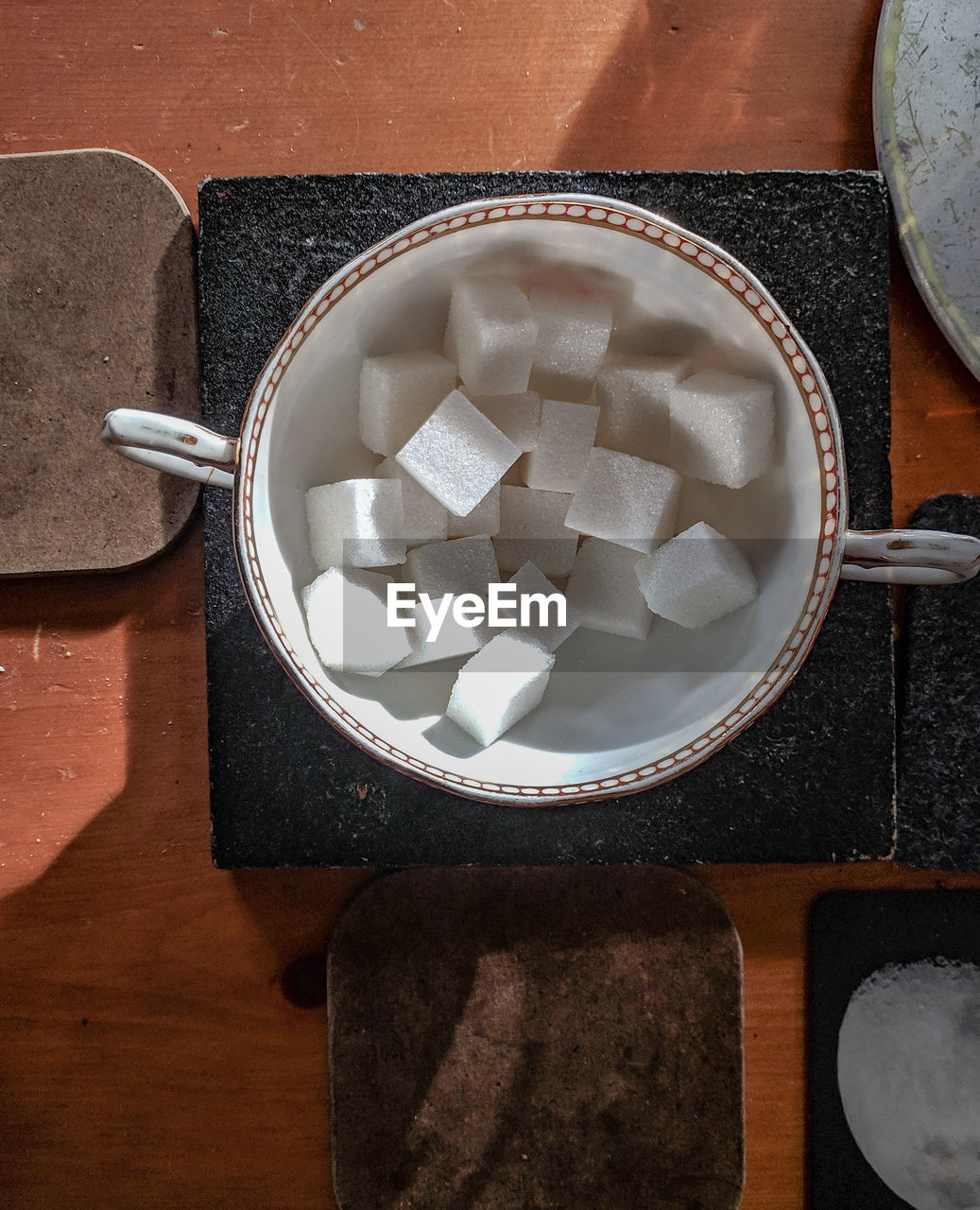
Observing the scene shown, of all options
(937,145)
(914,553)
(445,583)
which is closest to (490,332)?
(445,583)

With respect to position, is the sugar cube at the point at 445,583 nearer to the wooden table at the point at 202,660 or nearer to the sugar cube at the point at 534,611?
the sugar cube at the point at 534,611

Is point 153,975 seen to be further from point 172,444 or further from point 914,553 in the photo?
point 914,553

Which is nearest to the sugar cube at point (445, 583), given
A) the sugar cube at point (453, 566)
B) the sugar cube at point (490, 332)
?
the sugar cube at point (453, 566)

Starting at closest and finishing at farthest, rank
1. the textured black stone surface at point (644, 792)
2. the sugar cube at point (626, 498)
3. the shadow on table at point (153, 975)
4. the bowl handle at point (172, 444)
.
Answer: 1. the bowl handle at point (172, 444)
2. the sugar cube at point (626, 498)
3. the textured black stone surface at point (644, 792)
4. the shadow on table at point (153, 975)

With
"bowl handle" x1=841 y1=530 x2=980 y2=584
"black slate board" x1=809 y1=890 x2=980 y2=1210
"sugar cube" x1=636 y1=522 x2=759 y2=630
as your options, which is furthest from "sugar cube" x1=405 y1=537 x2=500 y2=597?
"black slate board" x1=809 y1=890 x2=980 y2=1210

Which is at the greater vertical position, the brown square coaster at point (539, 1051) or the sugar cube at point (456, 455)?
the sugar cube at point (456, 455)

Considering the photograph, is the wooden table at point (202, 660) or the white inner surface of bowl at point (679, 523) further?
the wooden table at point (202, 660)
